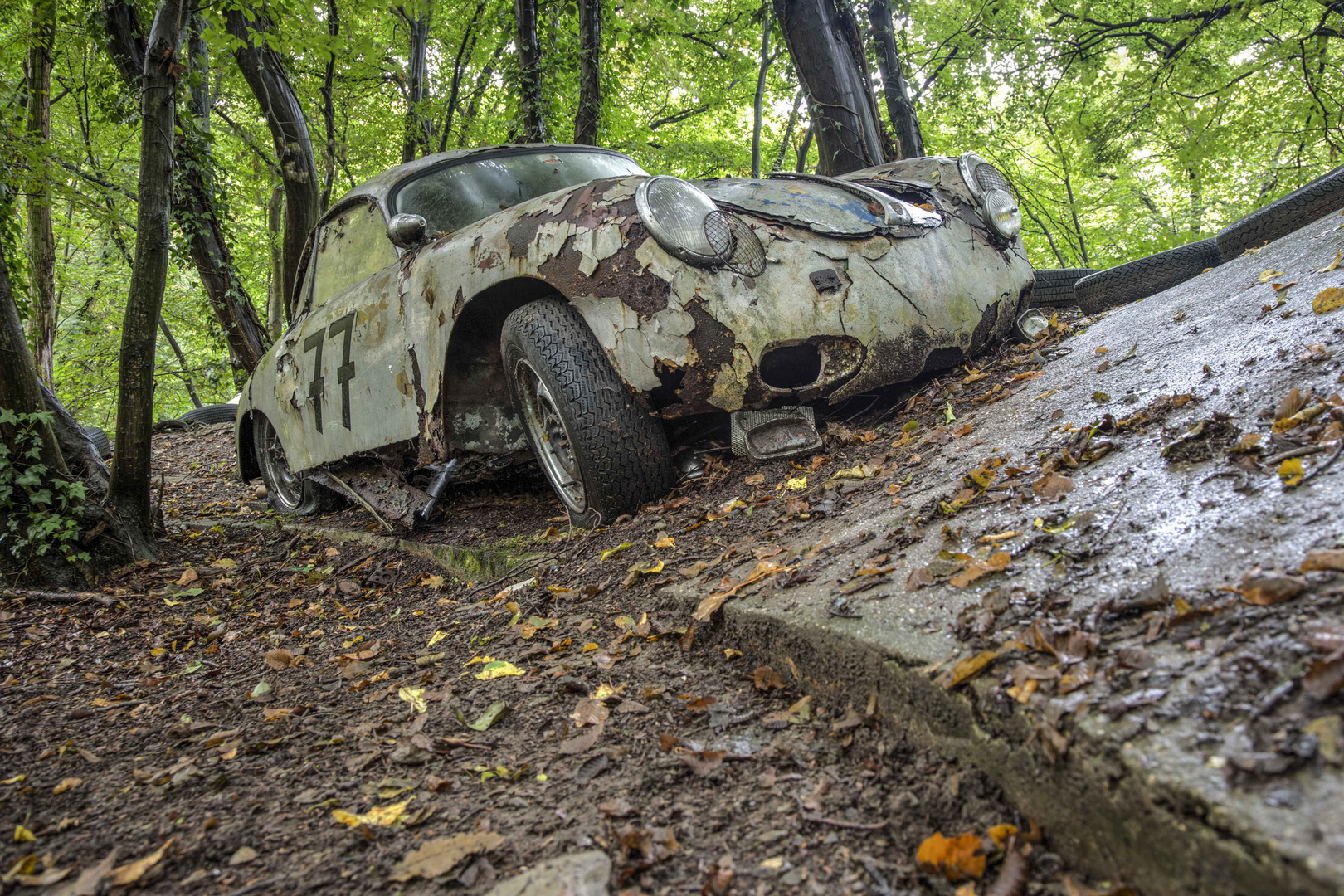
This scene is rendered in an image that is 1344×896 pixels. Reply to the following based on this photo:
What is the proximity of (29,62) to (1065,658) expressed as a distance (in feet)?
44.9

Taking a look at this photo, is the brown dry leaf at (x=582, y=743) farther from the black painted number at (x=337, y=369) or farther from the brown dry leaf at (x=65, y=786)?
the black painted number at (x=337, y=369)

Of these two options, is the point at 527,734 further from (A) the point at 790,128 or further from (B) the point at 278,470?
(A) the point at 790,128

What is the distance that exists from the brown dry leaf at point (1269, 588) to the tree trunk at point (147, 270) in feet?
15.2

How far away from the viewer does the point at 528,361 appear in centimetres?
312

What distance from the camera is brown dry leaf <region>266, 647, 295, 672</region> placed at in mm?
2656

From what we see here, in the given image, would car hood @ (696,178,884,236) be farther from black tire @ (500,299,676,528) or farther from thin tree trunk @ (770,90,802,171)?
thin tree trunk @ (770,90,802,171)

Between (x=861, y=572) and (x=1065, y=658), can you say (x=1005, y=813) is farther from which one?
(x=861, y=572)

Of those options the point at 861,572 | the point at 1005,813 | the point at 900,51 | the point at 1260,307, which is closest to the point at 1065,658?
the point at 1005,813

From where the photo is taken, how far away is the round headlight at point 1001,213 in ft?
12.1

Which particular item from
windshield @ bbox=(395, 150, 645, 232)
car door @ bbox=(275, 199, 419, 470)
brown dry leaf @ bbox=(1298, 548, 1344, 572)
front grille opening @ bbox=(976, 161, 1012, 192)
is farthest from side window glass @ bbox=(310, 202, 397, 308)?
brown dry leaf @ bbox=(1298, 548, 1344, 572)

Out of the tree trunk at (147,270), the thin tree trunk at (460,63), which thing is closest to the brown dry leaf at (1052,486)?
the tree trunk at (147,270)

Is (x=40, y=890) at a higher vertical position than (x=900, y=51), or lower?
lower

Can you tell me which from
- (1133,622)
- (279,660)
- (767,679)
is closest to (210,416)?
(279,660)

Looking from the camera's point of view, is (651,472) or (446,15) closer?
(651,472)
